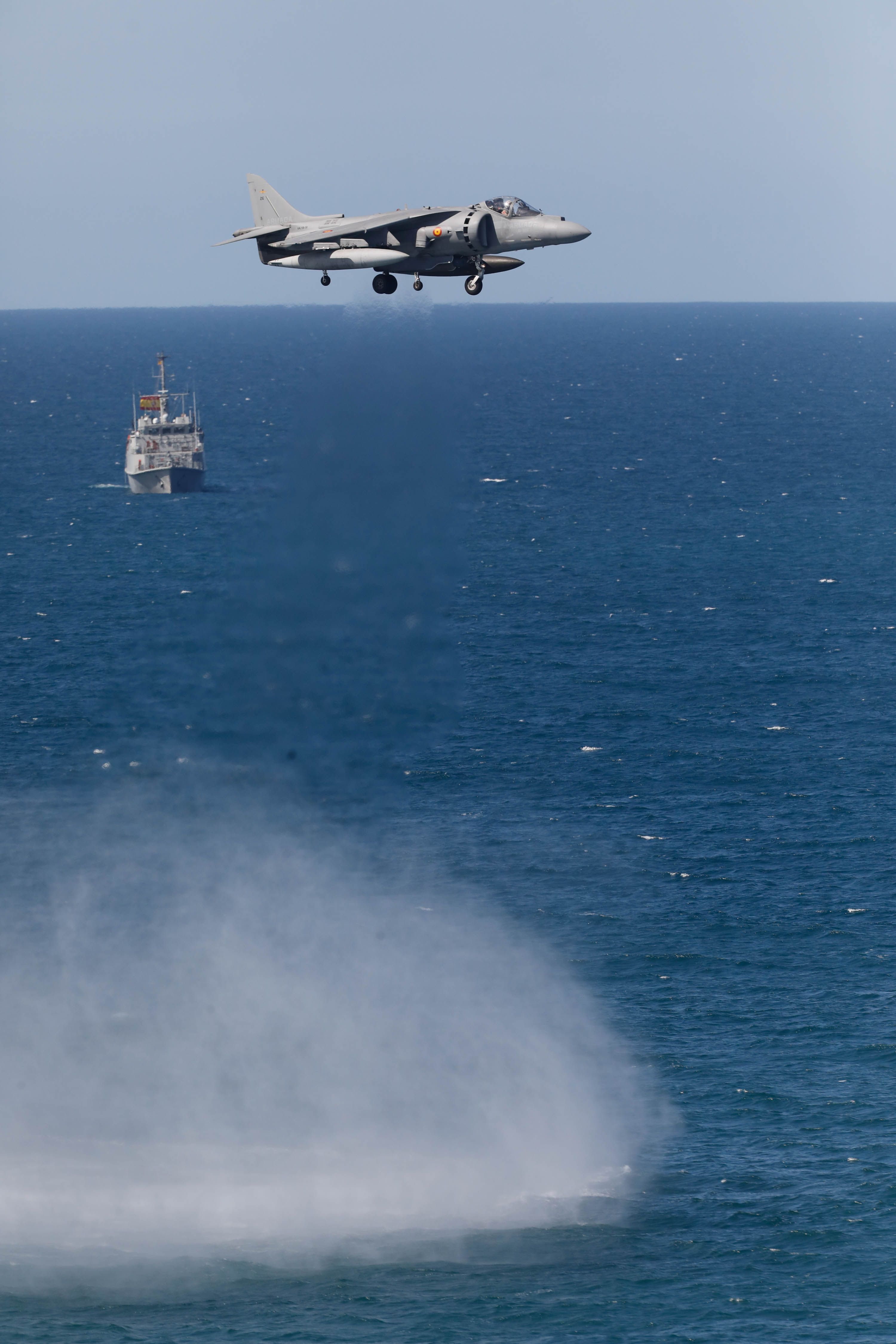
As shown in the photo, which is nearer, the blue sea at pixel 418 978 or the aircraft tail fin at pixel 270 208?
the aircraft tail fin at pixel 270 208

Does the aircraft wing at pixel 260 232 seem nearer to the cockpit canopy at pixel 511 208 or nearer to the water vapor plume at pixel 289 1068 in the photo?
the cockpit canopy at pixel 511 208

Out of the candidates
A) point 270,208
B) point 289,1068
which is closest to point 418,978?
point 289,1068

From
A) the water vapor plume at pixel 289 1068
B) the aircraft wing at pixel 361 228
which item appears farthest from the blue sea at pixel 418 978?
the aircraft wing at pixel 361 228

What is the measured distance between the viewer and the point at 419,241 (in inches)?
2200

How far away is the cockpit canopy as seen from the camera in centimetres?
5869

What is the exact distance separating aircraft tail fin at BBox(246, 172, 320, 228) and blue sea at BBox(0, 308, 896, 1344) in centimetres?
1111

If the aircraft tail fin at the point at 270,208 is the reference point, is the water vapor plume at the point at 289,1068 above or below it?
below

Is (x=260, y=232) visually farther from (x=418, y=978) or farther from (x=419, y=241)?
(x=418, y=978)

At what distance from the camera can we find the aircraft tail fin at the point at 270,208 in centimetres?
6069

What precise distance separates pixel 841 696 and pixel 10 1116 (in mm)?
101707

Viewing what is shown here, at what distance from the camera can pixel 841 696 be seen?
17912 cm

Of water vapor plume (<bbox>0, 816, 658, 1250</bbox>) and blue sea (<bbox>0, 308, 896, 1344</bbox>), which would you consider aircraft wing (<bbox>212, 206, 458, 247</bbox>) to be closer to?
blue sea (<bbox>0, 308, 896, 1344</bbox>)

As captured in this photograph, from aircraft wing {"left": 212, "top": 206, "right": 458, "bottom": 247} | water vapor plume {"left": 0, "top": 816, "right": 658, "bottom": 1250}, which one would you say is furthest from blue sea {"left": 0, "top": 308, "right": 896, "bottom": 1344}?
aircraft wing {"left": 212, "top": 206, "right": 458, "bottom": 247}

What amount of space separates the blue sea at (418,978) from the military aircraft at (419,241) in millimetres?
14828
